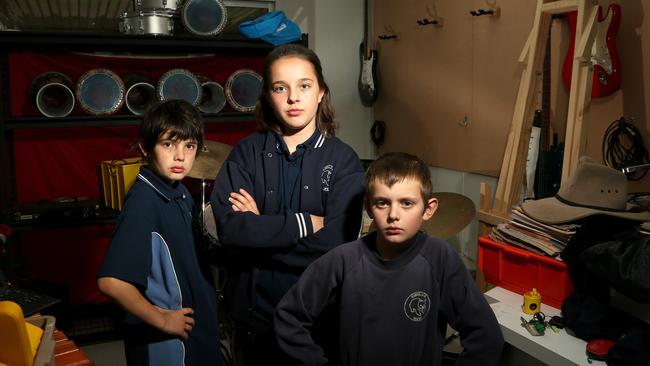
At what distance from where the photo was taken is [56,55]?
370 cm

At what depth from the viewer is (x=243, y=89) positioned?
3.75 metres

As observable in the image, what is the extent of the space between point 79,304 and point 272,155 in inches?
106

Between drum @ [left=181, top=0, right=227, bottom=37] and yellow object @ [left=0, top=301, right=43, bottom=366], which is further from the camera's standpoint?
drum @ [left=181, top=0, right=227, bottom=37]

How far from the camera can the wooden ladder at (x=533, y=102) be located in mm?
2449

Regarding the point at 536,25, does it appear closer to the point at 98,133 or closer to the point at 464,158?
the point at 464,158

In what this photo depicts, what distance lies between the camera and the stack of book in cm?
194

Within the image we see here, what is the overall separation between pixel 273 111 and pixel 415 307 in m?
0.72

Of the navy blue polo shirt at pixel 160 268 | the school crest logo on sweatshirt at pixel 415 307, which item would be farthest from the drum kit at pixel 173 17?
the school crest logo on sweatshirt at pixel 415 307

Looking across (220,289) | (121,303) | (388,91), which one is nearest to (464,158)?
(388,91)

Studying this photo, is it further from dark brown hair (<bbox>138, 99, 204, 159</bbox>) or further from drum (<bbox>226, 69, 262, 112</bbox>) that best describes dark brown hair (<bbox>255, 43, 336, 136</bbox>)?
drum (<bbox>226, 69, 262, 112</bbox>)

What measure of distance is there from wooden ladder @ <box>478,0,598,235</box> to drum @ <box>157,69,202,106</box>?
1.80 metres

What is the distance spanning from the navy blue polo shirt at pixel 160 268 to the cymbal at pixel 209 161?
120cm

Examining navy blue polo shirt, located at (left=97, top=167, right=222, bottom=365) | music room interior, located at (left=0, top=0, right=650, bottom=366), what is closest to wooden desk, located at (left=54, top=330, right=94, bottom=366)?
music room interior, located at (left=0, top=0, right=650, bottom=366)

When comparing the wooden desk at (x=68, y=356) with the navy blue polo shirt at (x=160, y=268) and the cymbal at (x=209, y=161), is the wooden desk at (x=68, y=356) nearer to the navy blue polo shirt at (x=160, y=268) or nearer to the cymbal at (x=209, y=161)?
the navy blue polo shirt at (x=160, y=268)
